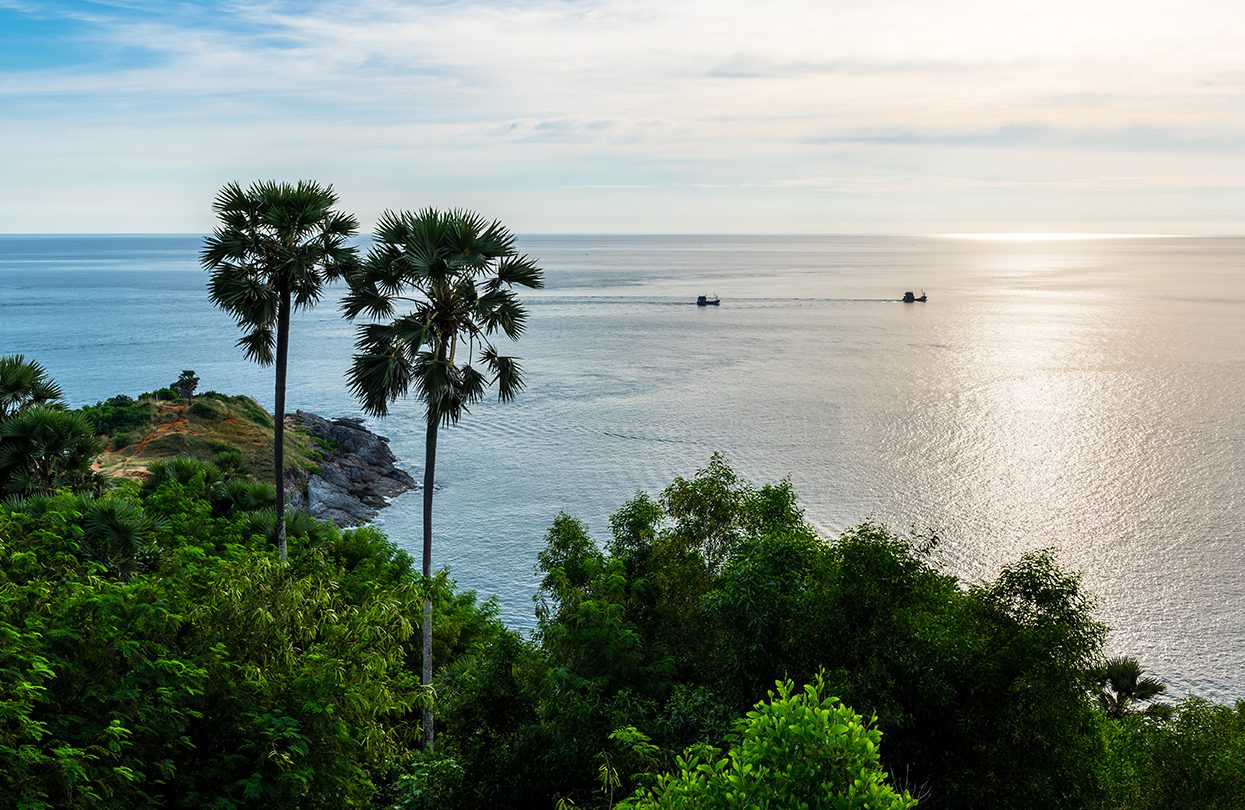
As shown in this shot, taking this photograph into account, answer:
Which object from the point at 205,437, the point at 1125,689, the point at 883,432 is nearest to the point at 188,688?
the point at 1125,689

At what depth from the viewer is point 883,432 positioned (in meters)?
74.9

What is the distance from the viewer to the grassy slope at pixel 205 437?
5309cm

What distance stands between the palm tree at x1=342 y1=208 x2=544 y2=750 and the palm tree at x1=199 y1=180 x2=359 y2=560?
557 centimetres

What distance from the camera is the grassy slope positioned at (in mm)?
53094

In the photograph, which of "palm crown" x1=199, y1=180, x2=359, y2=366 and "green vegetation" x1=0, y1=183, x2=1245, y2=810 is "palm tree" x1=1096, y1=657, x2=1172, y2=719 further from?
"palm crown" x1=199, y1=180, x2=359, y2=366

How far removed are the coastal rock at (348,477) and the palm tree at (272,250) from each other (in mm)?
27075

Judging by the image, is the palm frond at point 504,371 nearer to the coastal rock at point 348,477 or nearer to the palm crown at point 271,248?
the palm crown at point 271,248

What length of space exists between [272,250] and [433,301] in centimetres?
869

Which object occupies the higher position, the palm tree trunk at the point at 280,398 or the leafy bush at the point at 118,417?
the palm tree trunk at the point at 280,398

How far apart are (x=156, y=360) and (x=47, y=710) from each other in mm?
117087

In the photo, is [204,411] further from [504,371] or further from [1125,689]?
[1125,689]

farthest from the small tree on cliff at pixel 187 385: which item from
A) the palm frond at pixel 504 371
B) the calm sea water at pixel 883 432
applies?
the palm frond at pixel 504 371

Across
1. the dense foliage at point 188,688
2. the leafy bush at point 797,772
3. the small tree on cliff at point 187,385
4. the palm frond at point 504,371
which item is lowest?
the small tree on cliff at point 187,385

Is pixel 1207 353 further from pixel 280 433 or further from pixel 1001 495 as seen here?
pixel 280 433
